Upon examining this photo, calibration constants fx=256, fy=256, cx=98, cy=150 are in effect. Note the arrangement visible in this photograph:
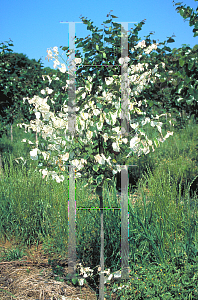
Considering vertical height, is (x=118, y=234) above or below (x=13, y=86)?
below

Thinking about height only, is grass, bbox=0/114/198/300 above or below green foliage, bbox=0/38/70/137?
below

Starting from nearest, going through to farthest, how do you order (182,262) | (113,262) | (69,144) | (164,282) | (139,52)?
(69,144) < (164,282) < (182,262) < (113,262) < (139,52)

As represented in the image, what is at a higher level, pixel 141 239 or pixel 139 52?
pixel 139 52

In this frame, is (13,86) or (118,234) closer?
(118,234)

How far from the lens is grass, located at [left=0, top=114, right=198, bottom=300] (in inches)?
82.7

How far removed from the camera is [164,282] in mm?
2088

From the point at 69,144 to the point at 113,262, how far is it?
1342 mm

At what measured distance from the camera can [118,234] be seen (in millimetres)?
2557

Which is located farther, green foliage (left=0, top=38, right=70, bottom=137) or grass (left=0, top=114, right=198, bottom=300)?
green foliage (left=0, top=38, right=70, bottom=137)

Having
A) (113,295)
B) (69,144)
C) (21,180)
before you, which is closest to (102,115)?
(69,144)

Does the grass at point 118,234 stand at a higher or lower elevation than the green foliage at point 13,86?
lower

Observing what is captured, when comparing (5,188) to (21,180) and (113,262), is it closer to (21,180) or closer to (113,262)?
(21,180)

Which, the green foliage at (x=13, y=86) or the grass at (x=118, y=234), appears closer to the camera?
the grass at (x=118, y=234)

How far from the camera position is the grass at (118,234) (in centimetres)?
210
